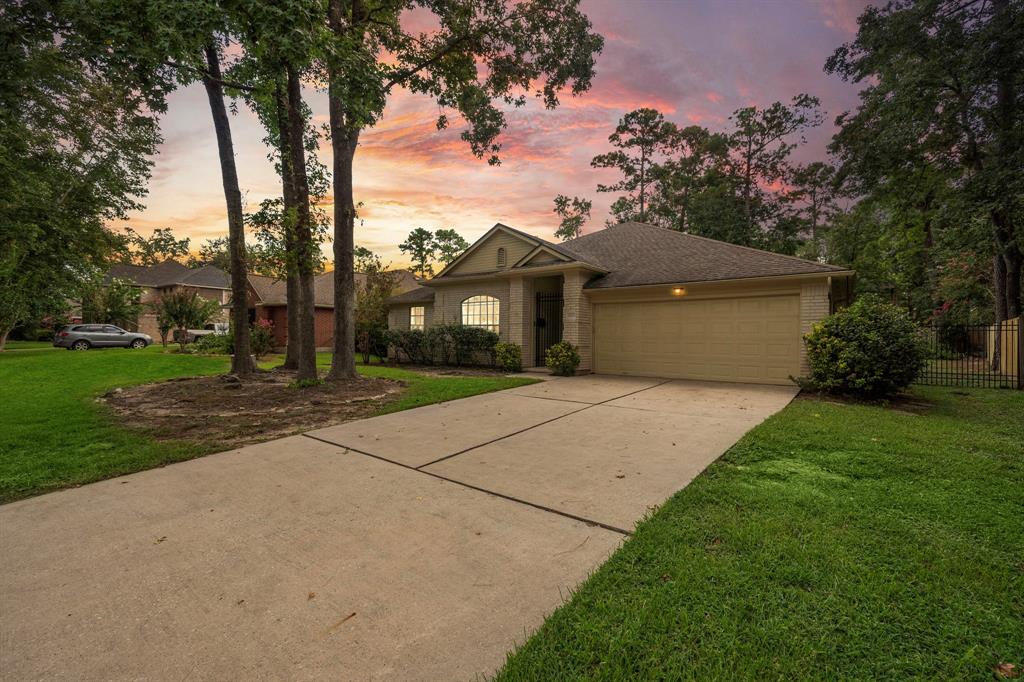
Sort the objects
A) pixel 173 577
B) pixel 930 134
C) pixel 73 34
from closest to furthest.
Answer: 1. pixel 173 577
2. pixel 73 34
3. pixel 930 134

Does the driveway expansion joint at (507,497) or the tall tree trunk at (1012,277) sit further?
the tall tree trunk at (1012,277)

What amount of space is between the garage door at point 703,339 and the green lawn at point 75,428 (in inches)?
153

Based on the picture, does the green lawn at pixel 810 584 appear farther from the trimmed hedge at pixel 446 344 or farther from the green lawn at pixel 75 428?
the trimmed hedge at pixel 446 344

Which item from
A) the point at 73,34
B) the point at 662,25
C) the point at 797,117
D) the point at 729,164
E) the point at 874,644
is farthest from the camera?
the point at 729,164

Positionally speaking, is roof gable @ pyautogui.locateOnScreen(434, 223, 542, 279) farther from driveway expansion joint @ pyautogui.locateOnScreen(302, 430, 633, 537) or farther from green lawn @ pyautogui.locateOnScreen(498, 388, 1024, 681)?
green lawn @ pyautogui.locateOnScreen(498, 388, 1024, 681)

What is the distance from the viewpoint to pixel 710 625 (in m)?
1.81

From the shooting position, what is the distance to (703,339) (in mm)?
10656

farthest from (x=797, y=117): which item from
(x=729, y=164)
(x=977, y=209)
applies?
(x=977, y=209)

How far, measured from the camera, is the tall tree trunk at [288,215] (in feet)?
30.1

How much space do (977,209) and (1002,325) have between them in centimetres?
369

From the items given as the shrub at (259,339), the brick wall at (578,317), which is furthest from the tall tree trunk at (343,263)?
the shrub at (259,339)

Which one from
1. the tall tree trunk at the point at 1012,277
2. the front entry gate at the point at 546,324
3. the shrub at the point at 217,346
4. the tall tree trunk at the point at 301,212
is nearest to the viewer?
the tall tree trunk at the point at 301,212

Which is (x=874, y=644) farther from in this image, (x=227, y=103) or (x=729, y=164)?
(x=729, y=164)

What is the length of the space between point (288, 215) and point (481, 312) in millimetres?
6894
